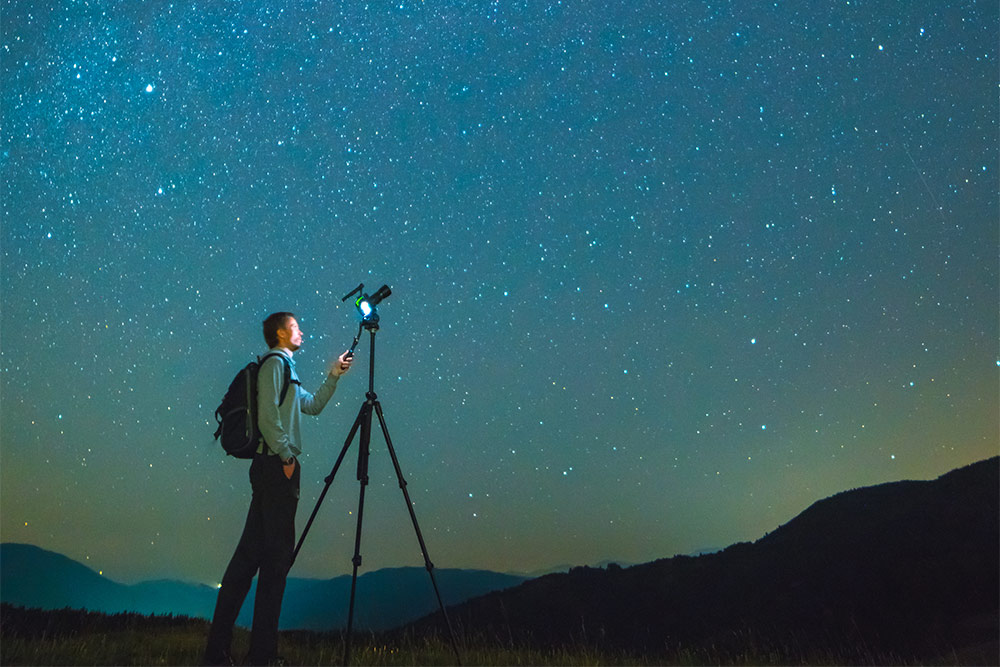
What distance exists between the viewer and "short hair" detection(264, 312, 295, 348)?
4750mm

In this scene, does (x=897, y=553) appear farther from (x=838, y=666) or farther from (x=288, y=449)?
(x=288, y=449)

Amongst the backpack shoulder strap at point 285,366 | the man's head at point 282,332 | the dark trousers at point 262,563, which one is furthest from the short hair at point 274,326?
the dark trousers at point 262,563

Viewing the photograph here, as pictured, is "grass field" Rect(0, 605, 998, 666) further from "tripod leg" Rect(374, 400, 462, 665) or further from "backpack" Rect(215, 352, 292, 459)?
"backpack" Rect(215, 352, 292, 459)

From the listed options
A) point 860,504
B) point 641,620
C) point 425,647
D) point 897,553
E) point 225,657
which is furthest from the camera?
point 860,504

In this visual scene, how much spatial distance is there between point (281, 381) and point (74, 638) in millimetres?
3117

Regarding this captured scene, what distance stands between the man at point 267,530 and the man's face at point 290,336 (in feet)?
0.74

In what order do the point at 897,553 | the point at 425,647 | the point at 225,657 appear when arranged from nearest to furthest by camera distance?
the point at 225,657
the point at 425,647
the point at 897,553

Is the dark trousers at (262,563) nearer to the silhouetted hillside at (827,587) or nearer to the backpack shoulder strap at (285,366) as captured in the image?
the backpack shoulder strap at (285,366)

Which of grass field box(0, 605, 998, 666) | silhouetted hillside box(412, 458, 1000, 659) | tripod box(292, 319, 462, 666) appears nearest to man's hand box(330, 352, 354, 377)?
tripod box(292, 319, 462, 666)

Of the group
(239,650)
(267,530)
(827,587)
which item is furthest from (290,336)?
(827,587)

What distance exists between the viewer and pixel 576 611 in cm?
1622

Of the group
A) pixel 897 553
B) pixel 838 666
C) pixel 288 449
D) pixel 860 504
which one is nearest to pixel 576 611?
pixel 897 553

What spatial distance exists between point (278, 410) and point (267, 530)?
721 mm

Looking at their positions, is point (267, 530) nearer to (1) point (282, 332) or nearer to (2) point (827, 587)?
(1) point (282, 332)
